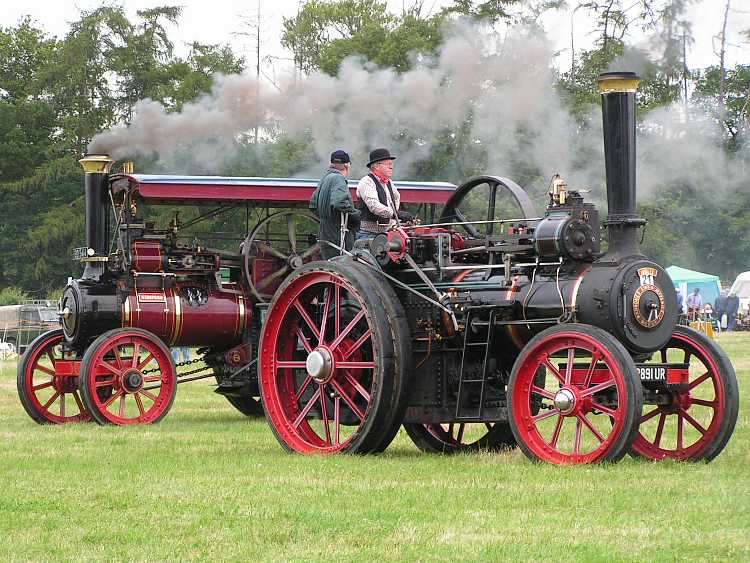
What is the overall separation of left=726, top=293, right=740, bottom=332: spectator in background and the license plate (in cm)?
2797

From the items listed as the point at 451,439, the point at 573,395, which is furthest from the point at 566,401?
the point at 451,439

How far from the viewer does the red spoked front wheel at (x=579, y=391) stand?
7348 millimetres

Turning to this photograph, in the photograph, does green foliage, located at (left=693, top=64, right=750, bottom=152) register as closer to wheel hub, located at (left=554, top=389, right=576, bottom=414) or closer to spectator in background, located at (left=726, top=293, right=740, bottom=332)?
wheel hub, located at (left=554, top=389, right=576, bottom=414)

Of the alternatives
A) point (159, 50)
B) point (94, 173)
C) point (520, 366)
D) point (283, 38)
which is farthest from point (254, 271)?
point (159, 50)

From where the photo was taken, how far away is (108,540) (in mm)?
5684

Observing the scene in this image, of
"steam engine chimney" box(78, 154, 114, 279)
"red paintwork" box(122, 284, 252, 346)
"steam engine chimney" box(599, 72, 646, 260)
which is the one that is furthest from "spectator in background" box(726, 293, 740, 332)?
"steam engine chimney" box(599, 72, 646, 260)

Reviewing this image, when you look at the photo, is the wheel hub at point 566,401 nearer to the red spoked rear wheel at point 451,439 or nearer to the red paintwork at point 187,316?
the red spoked rear wheel at point 451,439

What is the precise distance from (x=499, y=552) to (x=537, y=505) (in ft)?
3.66

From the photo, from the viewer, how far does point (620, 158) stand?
781 centimetres

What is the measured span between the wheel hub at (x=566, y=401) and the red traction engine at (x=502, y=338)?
12 mm

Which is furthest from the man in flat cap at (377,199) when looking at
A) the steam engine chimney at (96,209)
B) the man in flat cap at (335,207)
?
the steam engine chimney at (96,209)

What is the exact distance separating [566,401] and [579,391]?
0.09 m

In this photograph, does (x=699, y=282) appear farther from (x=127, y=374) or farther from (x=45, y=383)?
(x=127, y=374)

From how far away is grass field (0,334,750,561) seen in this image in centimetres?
541
